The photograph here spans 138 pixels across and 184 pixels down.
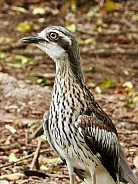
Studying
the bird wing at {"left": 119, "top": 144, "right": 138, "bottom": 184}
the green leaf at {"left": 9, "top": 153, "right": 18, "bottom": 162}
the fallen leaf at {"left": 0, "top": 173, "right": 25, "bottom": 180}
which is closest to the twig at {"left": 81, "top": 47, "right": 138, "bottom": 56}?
the green leaf at {"left": 9, "top": 153, "right": 18, "bottom": 162}

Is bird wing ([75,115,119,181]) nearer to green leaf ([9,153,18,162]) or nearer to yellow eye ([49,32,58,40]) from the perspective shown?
yellow eye ([49,32,58,40])

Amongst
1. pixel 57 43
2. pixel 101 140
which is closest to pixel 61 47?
pixel 57 43

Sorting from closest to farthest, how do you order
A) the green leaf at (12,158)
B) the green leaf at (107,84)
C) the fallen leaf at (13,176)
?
the fallen leaf at (13,176)
the green leaf at (12,158)
the green leaf at (107,84)

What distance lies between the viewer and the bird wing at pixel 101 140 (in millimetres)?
4875

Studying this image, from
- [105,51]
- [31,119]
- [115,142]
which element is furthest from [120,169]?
[105,51]

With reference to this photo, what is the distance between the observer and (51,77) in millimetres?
9586

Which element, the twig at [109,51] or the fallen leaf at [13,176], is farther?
the twig at [109,51]

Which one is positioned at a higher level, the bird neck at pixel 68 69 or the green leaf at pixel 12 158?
the bird neck at pixel 68 69

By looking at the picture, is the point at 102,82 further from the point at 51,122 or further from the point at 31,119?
the point at 51,122

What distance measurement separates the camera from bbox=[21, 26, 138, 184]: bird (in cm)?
484

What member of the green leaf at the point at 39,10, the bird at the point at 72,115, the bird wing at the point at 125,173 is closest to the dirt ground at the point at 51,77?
the green leaf at the point at 39,10

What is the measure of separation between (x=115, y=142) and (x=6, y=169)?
63.2 inches

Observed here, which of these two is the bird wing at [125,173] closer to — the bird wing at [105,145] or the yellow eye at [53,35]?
the bird wing at [105,145]

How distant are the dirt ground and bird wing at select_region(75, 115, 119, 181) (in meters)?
0.95
